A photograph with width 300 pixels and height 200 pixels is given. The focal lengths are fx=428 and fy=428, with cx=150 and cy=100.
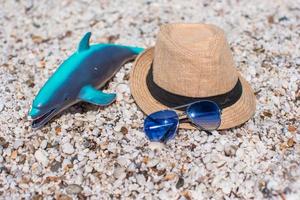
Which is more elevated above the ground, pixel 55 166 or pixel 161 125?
pixel 161 125

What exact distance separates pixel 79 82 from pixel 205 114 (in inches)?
28.4

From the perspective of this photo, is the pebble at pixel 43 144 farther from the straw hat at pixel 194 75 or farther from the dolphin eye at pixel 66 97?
the straw hat at pixel 194 75

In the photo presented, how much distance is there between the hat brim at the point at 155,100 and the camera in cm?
236

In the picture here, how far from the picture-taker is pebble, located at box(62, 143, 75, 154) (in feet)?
7.66

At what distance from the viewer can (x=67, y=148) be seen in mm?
2348

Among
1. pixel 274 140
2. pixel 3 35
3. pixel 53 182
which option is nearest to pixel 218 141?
pixel 274 140

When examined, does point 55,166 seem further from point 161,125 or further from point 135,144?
point 161,125

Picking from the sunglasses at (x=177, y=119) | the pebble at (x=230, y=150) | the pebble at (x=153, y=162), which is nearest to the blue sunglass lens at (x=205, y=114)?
the sunglasses at (x=177, y=119)

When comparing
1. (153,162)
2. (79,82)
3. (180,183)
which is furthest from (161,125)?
(79,82)

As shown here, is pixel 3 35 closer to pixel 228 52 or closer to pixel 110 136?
pixel 110 136

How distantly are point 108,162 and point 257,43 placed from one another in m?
1.57

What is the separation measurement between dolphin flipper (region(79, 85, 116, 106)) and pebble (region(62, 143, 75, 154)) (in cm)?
27

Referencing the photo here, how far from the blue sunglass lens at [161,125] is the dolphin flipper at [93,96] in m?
0.27

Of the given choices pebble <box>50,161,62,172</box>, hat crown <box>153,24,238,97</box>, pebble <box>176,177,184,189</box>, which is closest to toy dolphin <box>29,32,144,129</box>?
pebble <box>50,161,62,172</box>
